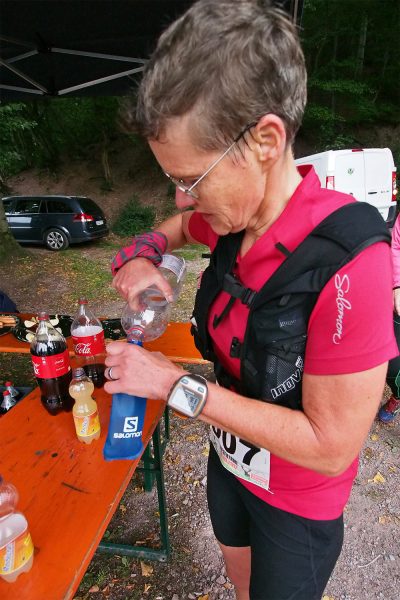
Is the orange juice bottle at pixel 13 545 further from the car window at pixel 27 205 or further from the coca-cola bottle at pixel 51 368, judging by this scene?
the car window at pixel 27 205

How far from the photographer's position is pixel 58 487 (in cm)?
145

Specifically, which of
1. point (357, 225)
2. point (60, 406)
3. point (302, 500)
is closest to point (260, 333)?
point (357, 225)

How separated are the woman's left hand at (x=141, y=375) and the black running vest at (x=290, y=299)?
0.21 m

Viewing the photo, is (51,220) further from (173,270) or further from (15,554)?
(15,554)

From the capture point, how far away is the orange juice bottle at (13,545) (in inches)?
43.1

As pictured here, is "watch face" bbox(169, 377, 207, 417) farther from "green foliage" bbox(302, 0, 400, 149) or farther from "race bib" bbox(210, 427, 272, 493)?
"green foliage" bbox(302, 0, 400, 149)

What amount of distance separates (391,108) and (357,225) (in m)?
20.9

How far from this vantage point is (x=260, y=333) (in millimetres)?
998

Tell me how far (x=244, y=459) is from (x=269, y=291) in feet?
2.24

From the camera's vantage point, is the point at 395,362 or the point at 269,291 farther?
the point at 395,362

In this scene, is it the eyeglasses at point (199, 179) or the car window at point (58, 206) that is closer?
the eyeglasses at point (199, 179)

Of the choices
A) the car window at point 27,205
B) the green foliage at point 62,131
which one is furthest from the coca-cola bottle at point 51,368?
the green foliage at point 62,131

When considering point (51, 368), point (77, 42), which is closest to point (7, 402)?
point (51, 368)

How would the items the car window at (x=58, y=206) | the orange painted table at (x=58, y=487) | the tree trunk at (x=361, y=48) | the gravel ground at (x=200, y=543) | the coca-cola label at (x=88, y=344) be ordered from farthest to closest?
the tree trunk at (x=361, y=48)
the car window at (x=58, y=206)
the gravel ground at (x=200, y=543)
the coca-cola label at (x=88, y=344)
the orange painted table at (x=58, y=487)
